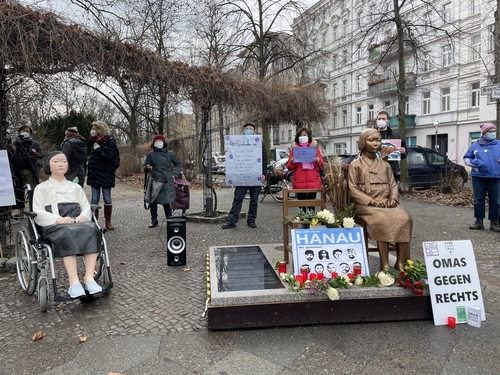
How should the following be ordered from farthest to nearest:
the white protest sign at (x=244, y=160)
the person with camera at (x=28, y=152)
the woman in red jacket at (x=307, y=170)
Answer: the person with camera at (x=28, y=152) < the white protest sign at (x=244, y=160) < the woman in red jacket at (x=307, y=170)

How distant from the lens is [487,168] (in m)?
6.58

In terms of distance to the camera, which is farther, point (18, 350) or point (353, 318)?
point (353, 318)

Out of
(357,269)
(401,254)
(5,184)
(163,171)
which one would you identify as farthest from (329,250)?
(163,171)

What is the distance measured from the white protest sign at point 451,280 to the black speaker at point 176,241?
281cm

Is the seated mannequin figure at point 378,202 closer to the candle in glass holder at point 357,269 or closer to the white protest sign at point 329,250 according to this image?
the white protest sign at point 329,250

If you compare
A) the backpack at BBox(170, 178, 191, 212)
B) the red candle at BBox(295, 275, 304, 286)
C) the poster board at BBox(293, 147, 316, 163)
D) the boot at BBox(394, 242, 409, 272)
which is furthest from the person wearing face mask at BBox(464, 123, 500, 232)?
the backpack at BBox(170, 178, 191, 212)

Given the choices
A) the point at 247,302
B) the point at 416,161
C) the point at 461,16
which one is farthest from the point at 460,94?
the point at 247,302

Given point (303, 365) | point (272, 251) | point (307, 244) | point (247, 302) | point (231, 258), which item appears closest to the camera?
point (303, 365)

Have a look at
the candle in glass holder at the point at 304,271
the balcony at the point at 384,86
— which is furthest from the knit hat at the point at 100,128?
the balcony at the point at 384,86

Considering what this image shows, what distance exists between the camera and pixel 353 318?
3.16m

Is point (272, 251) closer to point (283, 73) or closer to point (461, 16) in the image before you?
point (283, 73)

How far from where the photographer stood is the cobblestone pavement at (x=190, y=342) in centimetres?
258

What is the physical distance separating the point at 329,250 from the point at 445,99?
29585mm

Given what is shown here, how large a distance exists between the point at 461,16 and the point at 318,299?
30.2 m
